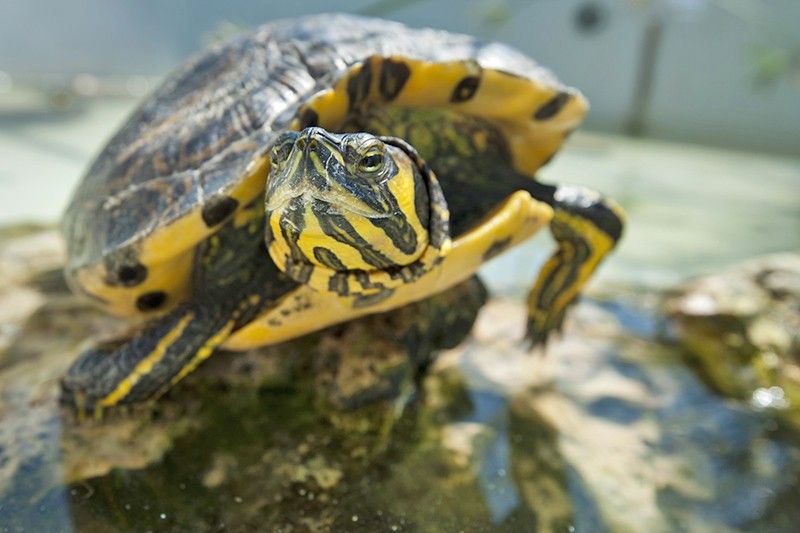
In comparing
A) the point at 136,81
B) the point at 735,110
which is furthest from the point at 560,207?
the point at 136,81

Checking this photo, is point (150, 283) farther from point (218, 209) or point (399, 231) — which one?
point (399, 231)

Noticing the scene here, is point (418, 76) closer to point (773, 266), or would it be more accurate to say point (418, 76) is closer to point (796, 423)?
point (796, 423)

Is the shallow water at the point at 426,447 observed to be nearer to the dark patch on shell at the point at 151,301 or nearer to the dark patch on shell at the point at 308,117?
the dark patch on shell at the point at 151,301

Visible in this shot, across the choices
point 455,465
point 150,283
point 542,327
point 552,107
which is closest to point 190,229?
point 150,283

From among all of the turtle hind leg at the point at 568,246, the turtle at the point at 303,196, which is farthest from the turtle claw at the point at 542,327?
the turtle at the point at 303,196

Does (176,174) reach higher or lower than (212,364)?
higher

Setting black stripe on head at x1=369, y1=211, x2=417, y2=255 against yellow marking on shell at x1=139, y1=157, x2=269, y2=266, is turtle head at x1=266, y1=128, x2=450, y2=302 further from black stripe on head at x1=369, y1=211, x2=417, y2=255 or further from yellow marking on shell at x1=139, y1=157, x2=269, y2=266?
yellow marking on shell at x1=139, y1=157, x2=269, y2=266

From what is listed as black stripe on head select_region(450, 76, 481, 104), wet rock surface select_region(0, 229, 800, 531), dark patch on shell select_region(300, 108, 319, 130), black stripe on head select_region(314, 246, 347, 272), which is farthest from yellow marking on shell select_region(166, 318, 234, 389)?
black stripe on head select_region(450, 76, 481, 104)

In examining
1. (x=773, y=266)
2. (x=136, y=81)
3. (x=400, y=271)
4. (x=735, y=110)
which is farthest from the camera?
(x=136, y=81)
